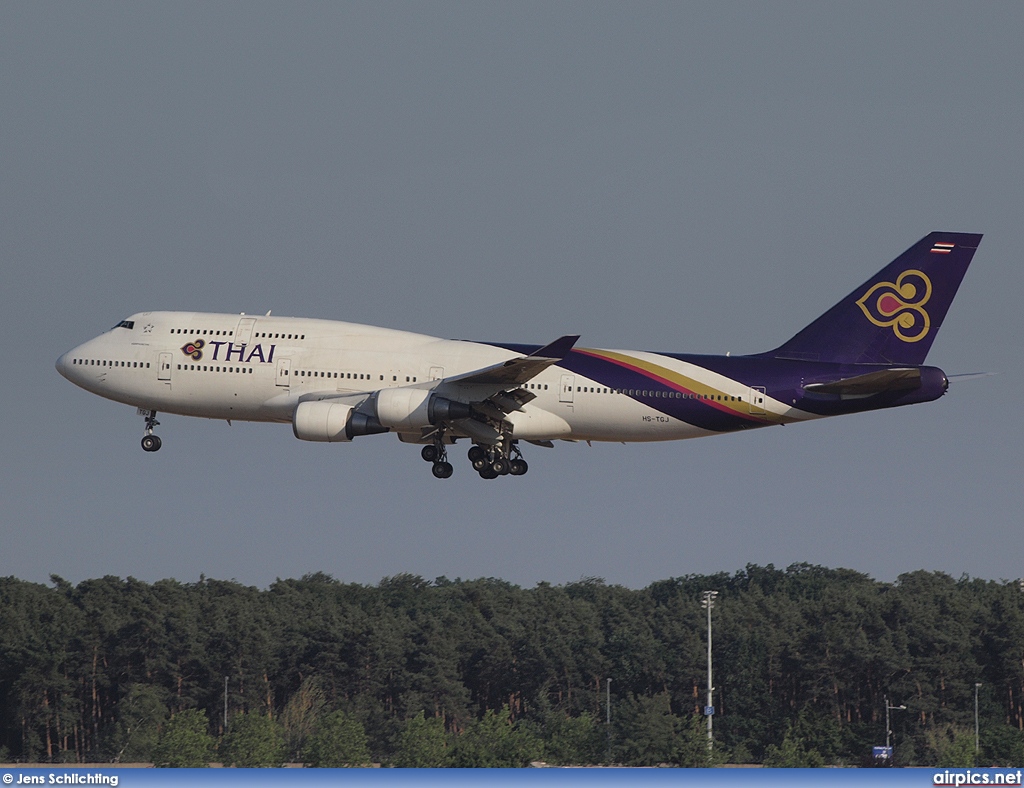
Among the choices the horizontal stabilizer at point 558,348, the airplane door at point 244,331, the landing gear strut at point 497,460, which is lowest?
the landing gear strut at point 497,460

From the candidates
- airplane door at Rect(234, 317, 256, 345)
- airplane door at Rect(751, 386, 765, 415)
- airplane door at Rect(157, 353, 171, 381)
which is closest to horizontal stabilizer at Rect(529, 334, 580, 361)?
airplane door at Rect(751, 386, 765, 415)

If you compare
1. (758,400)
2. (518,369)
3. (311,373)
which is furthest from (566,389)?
(311,373)

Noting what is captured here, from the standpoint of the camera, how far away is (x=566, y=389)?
5878 cm

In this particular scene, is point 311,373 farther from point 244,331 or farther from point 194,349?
point 194,349

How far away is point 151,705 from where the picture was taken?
350 ft

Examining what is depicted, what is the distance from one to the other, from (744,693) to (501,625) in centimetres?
2057

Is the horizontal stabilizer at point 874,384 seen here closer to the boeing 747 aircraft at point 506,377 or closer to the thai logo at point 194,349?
the boeing 747 aircraft at point 506,377

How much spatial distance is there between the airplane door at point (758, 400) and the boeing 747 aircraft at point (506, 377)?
7 cm

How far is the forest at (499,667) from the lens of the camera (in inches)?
4227

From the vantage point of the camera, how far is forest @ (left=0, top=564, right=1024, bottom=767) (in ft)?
352

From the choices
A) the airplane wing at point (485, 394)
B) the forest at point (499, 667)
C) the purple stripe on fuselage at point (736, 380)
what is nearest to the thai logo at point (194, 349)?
the airplane wing at point (485, 394)

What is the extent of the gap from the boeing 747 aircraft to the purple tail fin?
5 cm

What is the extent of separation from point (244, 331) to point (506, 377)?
10.7m

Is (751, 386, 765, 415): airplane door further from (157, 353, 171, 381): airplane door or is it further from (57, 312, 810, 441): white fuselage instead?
(157, 353, 171, 381): airplane door
